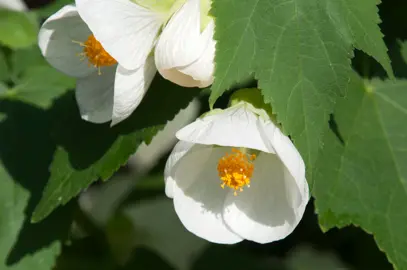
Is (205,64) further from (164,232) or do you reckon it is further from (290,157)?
(164,232)

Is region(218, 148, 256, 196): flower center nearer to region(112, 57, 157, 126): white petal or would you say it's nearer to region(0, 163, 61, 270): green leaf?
region(112, 57, 157, 126): white petal

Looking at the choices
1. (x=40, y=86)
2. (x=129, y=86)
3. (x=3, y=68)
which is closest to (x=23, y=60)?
(x=3, y=68)

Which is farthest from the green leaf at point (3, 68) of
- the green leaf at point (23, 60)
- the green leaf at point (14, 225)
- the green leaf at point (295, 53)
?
the green leaf at point (295, 53)

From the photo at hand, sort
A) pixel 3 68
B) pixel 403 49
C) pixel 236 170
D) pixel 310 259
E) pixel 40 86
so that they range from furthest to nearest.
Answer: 1. pixel 310 259
2. pixel 3 68
3. pixel 40 86
4. pixel 403 49
5. pixel 236 170

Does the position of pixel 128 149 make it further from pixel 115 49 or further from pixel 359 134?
pixel 359 134

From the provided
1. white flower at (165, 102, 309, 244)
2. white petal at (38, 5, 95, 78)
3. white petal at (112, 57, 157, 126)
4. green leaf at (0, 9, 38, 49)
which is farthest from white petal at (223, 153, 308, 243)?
green leaf at (0, 9, 38, 49)

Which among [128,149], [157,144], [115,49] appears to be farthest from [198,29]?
[157,144]
